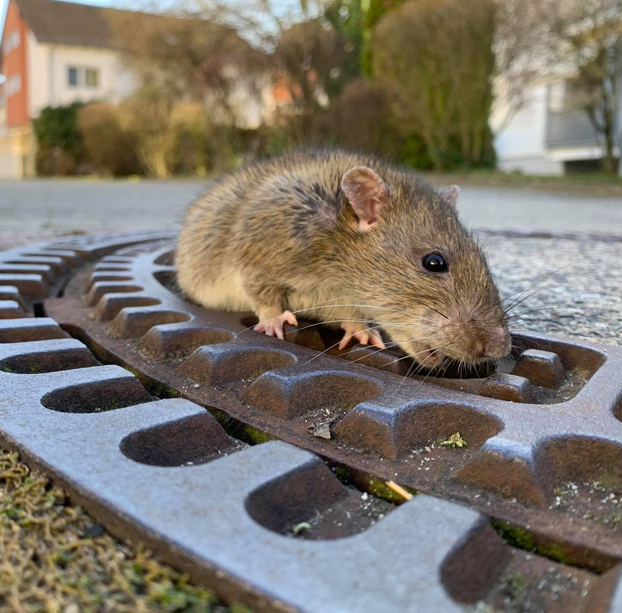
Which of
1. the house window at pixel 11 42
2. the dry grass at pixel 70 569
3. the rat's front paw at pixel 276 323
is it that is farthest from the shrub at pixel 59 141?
the dry grass at pixel 70 569

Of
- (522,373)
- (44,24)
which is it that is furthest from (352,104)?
(44,24)

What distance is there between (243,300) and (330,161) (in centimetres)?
A: 83

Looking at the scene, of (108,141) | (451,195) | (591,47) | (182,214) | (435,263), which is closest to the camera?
(435,263)

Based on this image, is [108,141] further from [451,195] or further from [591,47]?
[451,195]

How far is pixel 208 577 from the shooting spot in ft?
3.36

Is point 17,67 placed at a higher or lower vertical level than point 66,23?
lower

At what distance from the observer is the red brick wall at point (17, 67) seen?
1849 inches

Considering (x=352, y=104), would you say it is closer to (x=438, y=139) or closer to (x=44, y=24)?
(x=438, y=139)

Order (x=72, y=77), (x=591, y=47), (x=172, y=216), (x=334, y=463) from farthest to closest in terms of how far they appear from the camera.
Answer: (x=72, y=77)
(x=591, y=47)
(x=172, y=216)
(x=334, y=463)

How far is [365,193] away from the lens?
289cm

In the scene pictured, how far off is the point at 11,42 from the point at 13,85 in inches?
157

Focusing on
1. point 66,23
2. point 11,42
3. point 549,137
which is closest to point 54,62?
point 66,23

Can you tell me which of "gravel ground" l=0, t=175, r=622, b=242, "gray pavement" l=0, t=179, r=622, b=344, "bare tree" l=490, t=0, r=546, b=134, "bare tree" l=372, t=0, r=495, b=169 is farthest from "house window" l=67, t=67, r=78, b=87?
"gray pavement" l=0, t=179, r=622, b=344

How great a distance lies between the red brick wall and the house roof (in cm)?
109
